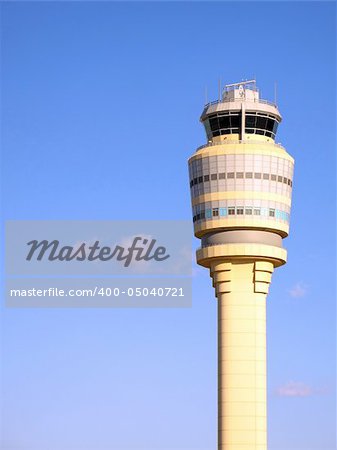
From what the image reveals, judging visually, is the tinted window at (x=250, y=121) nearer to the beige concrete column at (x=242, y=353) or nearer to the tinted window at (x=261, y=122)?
the tinted window at (x=261, y=122)

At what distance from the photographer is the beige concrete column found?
161125 millimetres

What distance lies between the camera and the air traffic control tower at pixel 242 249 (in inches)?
6378

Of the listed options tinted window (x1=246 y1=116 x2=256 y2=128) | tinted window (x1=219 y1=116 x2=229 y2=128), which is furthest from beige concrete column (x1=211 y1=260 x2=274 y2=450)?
tinted window (x1=219 y1=116 x2=229 y2=128)

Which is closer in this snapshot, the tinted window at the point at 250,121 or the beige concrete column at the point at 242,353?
the beige concrete column at the point at 242,353

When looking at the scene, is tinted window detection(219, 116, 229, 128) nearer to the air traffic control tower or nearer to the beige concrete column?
the air traffic control tower

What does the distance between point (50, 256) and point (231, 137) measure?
3163cm

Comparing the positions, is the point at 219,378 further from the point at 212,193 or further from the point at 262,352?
the point at 212,193

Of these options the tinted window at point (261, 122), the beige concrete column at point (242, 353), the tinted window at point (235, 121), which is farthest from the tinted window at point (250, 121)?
the beige concrete column at point (242, 353)

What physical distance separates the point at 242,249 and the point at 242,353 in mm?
14041

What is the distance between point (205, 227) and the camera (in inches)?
6535

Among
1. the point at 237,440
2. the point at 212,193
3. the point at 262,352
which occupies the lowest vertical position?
the point at 237,440

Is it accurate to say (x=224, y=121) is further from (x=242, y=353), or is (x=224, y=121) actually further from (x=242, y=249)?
(x=242, y=353)

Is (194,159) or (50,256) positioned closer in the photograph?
(50,256)

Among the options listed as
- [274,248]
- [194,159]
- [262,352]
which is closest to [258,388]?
[262,352]
